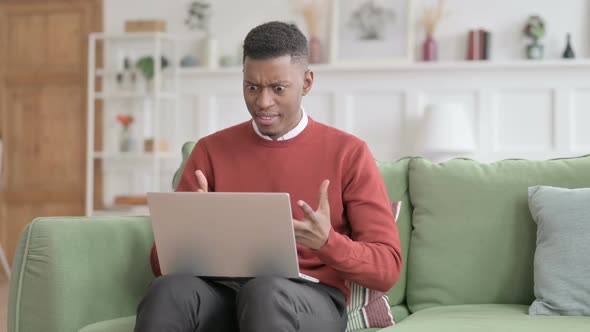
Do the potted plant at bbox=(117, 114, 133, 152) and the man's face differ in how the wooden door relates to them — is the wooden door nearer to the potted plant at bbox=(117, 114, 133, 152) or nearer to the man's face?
the potted plant at bbox=(117, 114, 133, 152)

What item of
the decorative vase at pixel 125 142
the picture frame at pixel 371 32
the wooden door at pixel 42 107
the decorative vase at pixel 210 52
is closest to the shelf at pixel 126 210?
the wooden door at pixel 42 107

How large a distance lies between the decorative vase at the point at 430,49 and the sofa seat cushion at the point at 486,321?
11.2ft

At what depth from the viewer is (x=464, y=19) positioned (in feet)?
18.7

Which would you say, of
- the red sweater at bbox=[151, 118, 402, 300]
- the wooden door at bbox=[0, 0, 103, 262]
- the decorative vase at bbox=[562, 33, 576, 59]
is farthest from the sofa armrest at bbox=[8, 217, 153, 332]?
the wooden door at bbox=[0, 0, 103, 262]

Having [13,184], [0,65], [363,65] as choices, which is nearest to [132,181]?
[13,184]

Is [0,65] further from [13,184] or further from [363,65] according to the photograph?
[363,65]

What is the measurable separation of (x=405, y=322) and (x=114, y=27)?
15.0ft

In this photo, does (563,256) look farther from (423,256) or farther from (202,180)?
(202,180)

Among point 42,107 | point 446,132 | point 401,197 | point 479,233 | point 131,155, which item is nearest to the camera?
point 479,233

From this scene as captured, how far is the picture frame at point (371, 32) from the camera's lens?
5.73 m

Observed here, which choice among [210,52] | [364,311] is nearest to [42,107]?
[210,52]

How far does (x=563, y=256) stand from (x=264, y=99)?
2.88ft

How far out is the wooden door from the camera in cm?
642

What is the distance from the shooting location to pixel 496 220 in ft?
8.13
